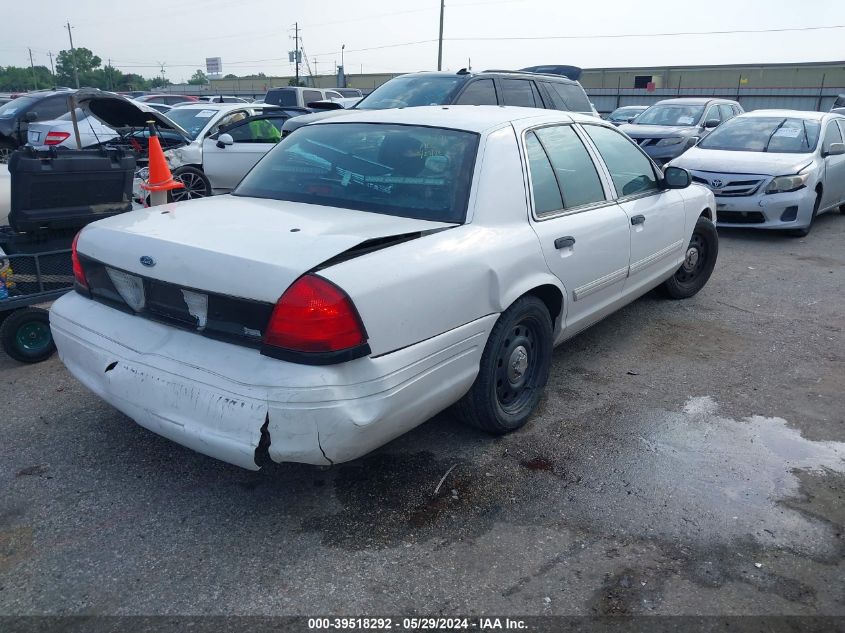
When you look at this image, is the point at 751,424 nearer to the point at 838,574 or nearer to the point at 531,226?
the point at 838,574

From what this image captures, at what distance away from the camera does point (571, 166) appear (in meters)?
4.12

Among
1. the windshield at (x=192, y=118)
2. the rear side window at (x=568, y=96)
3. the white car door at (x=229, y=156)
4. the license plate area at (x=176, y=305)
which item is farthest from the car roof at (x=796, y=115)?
the license plate area at (x=176, y=305)

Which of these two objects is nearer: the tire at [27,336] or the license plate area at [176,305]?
the license plate area at [176,305]

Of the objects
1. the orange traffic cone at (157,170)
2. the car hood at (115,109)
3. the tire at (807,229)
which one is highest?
the car hood at (115,109)

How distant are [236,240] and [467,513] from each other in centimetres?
151

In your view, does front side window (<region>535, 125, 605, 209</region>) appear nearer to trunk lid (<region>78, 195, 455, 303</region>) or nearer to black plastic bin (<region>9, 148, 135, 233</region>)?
trunk lid (<region>78, 195, 455, 303</region>)

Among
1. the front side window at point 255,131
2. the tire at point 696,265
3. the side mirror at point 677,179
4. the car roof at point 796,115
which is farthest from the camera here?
the car roof at point 796,115

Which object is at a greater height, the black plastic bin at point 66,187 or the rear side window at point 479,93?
the rear side window at point 479,93

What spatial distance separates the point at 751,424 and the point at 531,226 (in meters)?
1.70

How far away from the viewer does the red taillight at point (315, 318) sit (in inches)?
99.1

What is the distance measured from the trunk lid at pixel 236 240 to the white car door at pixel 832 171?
835 centimetres

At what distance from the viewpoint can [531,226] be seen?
11.6 feet

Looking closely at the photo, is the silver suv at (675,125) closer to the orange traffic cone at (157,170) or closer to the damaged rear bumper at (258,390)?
the orange traffic cone at (157,170)

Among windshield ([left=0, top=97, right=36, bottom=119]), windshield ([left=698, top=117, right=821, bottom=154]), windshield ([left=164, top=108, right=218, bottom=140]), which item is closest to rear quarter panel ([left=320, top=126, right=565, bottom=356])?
windshield ([left=698, top=117, right=821, bottom=154])
